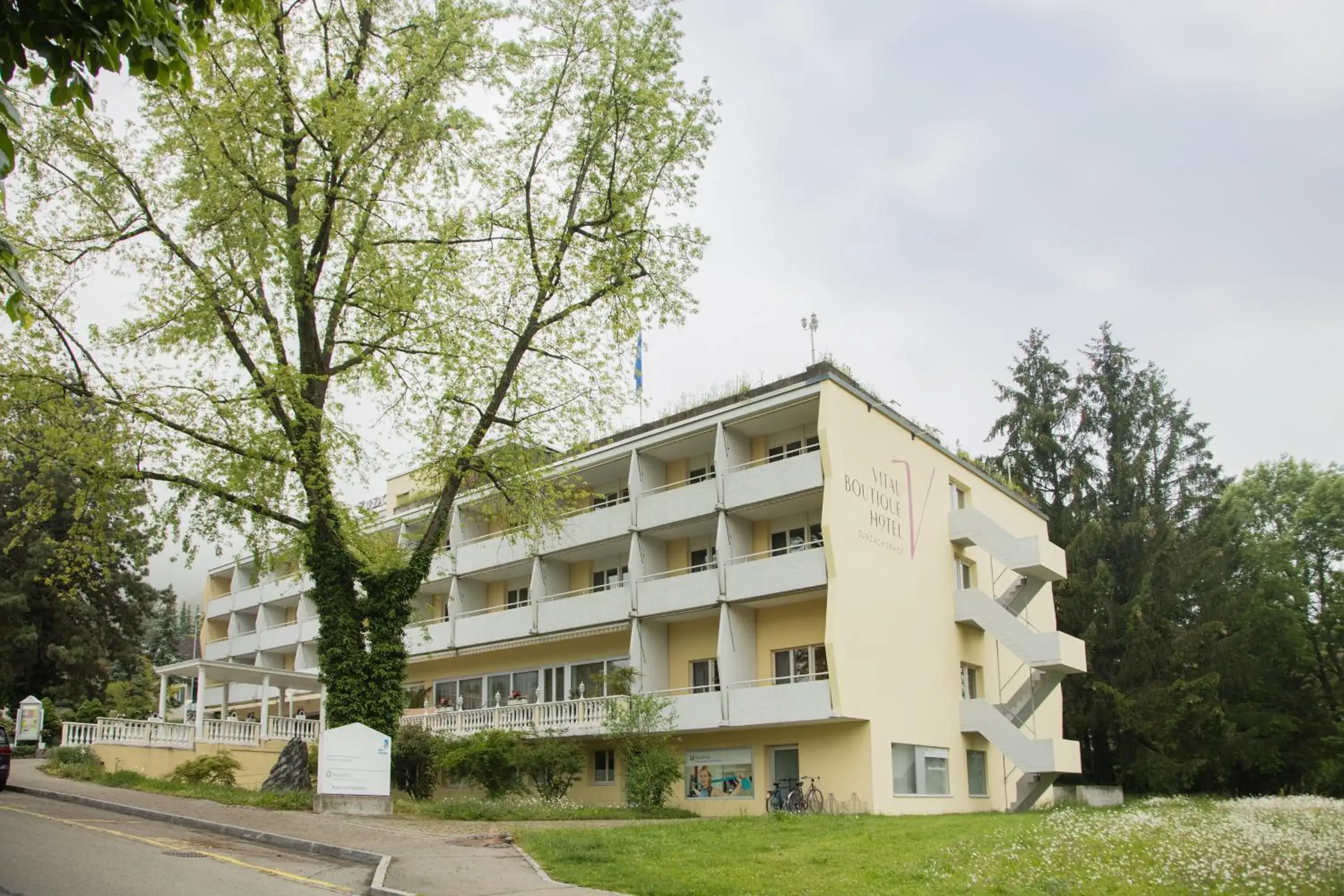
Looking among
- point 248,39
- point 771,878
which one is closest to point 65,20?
point 771,878

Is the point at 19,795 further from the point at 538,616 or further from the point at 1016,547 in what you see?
the point at 1016,547

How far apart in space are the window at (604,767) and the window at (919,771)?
861 centimetres

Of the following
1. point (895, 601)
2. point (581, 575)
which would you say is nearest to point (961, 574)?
point (895, 601)

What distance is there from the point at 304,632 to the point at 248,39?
32777 millimetres

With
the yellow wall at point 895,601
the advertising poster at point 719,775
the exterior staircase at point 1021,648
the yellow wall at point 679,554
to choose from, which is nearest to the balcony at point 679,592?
the yellow wall at point 679,554

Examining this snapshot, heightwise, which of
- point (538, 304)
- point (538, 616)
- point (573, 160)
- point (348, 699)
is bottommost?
point (348, 699)

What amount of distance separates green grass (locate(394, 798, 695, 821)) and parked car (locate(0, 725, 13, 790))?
8.71 meters

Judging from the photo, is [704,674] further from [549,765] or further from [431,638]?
[431,638]

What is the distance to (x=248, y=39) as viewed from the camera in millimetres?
21875

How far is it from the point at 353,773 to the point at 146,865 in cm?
801

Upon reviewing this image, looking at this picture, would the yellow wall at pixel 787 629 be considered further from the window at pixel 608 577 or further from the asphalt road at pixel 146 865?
the asphalt road at pixel 146 865

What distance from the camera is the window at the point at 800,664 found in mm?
29531

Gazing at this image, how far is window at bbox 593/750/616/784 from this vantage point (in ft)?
107

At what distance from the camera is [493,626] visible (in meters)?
36.8
